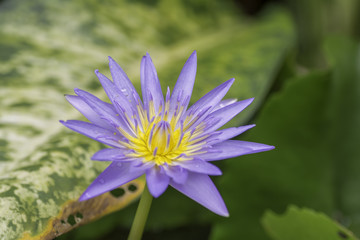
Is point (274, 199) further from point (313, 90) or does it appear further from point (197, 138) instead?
point (197, 138)

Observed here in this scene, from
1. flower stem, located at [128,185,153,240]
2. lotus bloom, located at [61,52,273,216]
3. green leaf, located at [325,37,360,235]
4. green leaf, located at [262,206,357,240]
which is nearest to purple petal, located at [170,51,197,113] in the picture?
lotus bloom, located at [61,52,273,216]

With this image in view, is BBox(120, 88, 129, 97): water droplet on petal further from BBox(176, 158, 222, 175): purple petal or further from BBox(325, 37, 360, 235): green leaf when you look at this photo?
BBox(325, 37, 360, 235): green leaf

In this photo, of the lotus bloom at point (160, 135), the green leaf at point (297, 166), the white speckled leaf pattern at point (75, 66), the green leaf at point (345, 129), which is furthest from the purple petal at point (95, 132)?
the green leaf at point (345, 129)

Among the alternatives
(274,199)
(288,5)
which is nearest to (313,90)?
(274,199)

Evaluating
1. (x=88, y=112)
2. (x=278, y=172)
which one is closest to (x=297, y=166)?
(x=278, y=172)

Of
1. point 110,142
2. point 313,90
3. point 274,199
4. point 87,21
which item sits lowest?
point 274,199

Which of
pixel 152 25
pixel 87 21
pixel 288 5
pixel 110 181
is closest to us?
pixel 110 181
